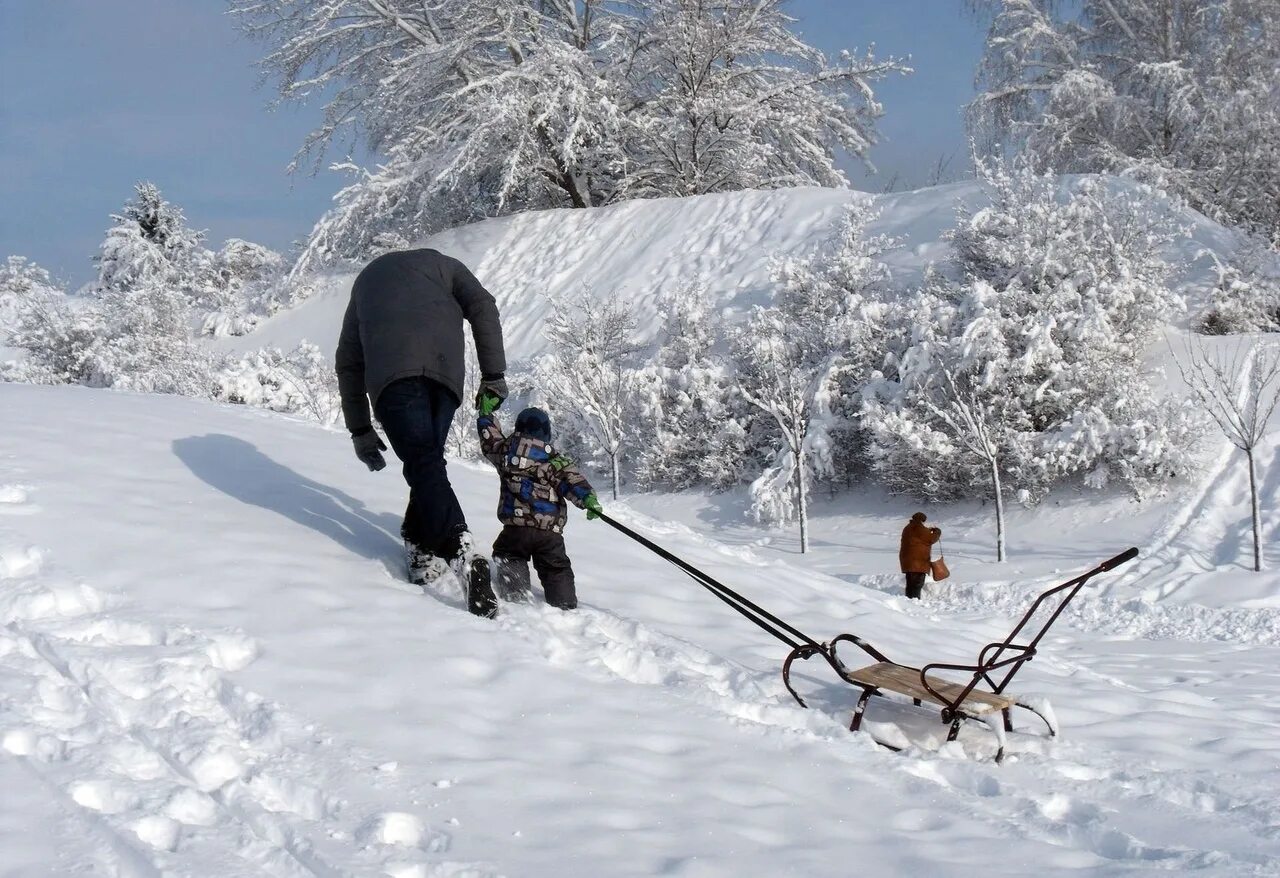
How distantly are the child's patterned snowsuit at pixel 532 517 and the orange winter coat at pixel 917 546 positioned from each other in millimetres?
6806

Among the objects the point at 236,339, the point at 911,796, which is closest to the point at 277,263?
the point at 236,339

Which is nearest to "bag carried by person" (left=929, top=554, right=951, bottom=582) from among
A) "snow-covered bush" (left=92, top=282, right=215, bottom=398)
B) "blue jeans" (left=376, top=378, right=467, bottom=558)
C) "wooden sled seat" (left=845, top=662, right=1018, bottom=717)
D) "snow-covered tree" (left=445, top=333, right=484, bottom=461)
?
"wooden sled seat" (left=845, top=662, right=1018, bottom=717)

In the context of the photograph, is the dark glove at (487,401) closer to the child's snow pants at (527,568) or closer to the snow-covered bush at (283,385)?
the child's snow pants at (527,568)

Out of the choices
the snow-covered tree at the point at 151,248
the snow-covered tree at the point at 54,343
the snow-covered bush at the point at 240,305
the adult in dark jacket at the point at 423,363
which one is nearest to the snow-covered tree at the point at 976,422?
the adult in dark jacket at the point at 423,363

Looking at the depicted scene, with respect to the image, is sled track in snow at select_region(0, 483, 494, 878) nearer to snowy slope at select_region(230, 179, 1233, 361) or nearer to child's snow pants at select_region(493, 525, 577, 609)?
child's snow pants at select_region(493, 525, 577, 609)

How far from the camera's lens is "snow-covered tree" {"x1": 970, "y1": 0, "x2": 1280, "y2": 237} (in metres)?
21.2

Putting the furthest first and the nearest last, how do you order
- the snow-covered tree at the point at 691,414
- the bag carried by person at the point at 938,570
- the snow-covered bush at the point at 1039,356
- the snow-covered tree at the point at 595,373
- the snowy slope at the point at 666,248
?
the snowy slope at the point at 666,248 → the snow-covered tree at the point at 595,373 → the snow-covered tree at the point at 691,414 → the snow-covered bush at the point at 1039,356 → the bag carried by person at the point at 938,570

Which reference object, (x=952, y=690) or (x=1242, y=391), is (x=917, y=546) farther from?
(x=952, y=690)

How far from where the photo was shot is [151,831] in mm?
2590

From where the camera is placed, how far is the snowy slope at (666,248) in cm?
1730

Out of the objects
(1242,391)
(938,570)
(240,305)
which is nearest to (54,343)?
(240,305)

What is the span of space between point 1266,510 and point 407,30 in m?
21.3

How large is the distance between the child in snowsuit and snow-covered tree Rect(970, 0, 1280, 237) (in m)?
18.5

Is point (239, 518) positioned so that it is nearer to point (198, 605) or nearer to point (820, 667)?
point (198, 605)
